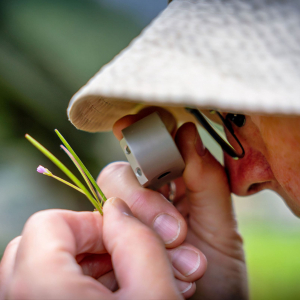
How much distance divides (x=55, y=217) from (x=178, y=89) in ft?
0.69

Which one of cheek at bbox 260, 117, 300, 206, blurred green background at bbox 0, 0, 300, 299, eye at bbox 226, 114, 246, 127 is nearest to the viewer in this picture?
cheek at bbox 260, 117, 300, 206

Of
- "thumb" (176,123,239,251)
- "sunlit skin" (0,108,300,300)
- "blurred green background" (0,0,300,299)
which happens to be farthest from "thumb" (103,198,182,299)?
"blurred green background" (0,0,300,299)

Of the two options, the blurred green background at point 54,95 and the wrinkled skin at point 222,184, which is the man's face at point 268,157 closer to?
the wrinkled skin at point 222,184

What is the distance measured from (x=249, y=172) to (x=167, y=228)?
0.22 m

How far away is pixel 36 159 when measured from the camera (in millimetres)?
715

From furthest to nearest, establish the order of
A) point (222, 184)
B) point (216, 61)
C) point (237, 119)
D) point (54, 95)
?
1. point (54, 95)
2. point (222, 184)
3. point (237, 119)
4. point (216, 61)

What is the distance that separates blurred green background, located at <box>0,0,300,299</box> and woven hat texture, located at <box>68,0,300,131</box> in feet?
1.86

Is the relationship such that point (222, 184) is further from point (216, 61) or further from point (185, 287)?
point (216, 61)

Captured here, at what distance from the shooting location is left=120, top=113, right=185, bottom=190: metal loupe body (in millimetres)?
333

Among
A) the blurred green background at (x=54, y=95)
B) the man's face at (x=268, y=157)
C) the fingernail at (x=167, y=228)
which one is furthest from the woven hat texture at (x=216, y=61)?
the blurred green background at (x=54, y=95)

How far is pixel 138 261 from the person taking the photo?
0.24 meters

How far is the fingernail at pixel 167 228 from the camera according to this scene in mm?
350

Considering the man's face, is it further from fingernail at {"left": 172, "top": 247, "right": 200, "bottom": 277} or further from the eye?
fingernail at {"left": 172, "top": 247, "right": 200, "bottom": 277}

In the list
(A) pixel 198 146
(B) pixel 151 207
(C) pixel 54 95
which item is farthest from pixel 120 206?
(C) pixel 54 95
